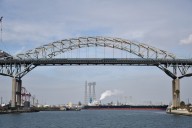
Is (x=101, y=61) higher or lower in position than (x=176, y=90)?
higher

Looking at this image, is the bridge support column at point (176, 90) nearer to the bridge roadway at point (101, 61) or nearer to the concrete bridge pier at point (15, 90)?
the bridge roadway at point (101, 61)

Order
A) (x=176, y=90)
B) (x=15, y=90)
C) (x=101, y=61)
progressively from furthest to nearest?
1. (x=15, y=90)
2. (x=101, y=61)
3. (x=176, y=90)

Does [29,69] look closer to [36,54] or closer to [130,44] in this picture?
[36,54]

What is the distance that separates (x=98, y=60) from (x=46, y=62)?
14.4 metres

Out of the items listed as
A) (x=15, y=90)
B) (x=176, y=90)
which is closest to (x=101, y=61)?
(x=176, y=90)

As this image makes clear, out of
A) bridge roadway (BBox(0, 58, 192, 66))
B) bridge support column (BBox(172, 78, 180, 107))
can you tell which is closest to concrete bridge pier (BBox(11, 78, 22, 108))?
bridge roadway (BBox(0, 58, 192, 66))

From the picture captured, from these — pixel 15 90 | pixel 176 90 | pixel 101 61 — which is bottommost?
pixel 176 90

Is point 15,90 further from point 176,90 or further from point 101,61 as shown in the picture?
point 176,90

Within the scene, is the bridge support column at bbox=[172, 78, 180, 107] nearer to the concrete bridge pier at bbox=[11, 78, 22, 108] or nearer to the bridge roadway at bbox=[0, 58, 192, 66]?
the bridge roadway at bbox=[0, 58, 192, 66]

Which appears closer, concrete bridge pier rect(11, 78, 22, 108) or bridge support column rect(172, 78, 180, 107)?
bridge support column rect(172, 78, 180, 107)

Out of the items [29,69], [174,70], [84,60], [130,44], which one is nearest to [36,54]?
[29,69]

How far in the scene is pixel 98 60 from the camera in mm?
116312

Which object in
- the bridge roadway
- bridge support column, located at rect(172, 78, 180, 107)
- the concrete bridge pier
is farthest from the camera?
the concrete bridge pier

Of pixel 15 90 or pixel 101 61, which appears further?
pixel 15 90
